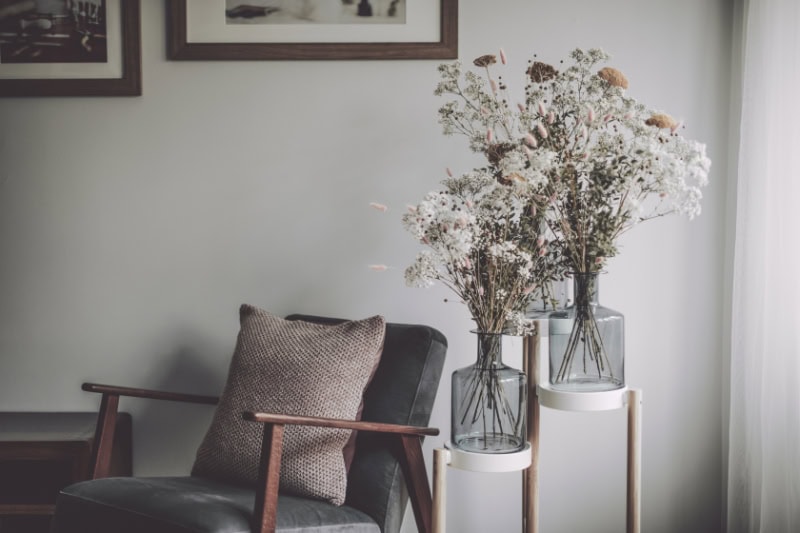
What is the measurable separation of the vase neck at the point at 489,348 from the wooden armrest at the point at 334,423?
0.25 meters

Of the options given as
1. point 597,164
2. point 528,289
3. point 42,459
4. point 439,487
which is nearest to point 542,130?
point 597,164

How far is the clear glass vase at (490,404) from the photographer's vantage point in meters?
1.79

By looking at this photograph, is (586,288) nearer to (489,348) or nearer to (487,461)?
(489,348)

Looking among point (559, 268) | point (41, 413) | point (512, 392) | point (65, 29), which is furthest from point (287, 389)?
point (65, 29)

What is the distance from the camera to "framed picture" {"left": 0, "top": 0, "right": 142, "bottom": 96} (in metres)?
2.47

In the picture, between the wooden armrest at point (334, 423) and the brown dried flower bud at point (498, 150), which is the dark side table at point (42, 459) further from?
the brown dried flower bud at point (498, 150)

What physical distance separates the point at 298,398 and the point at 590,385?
2.43 ft

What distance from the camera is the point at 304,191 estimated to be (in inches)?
97.7

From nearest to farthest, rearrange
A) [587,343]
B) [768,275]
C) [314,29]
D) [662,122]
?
1. [662,122]
2. [587,343]
3. [768,275]
4. [314,29]

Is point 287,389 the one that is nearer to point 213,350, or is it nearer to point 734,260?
point 213,350

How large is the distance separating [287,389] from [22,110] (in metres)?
1.42

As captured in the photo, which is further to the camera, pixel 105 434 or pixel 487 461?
pixel 105 434

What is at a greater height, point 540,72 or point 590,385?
point 540,72

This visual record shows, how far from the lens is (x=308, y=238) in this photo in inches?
98.0
